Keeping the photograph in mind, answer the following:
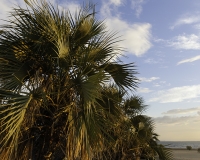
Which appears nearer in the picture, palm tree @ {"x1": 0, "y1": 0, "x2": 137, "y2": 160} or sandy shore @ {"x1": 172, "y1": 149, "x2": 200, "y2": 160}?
palm tree @ {"x1": 0, "y1": 0, "x2": 137, "y2": 160}

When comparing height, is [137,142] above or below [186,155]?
below

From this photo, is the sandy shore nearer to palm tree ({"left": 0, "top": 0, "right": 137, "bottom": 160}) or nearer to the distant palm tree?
the distant palm tree

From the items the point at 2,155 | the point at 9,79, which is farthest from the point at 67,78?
the point at 2,155

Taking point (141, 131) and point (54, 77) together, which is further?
point (141, 131)

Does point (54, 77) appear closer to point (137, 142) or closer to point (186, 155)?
point (137, 142)

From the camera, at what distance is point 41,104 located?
475 cm

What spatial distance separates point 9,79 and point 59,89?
882 mm

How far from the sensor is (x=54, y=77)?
16.7ft

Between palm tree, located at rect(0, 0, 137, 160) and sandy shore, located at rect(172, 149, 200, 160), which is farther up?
sandy shore, located at rect(172, 149, 200, 160)

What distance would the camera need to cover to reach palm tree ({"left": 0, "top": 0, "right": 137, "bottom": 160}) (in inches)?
175

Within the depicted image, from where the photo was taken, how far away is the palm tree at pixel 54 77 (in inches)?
175

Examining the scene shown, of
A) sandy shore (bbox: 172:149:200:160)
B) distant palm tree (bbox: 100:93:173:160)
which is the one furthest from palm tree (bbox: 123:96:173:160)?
sandy shore (bbox: 172:149:200:160)

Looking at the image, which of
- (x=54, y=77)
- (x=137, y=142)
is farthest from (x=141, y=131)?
(x=54, y=77)

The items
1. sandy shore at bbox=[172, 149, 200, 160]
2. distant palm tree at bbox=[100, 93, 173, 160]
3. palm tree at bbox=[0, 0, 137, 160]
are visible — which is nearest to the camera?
palm tree at bbox=[0, 0, 137, 160]
